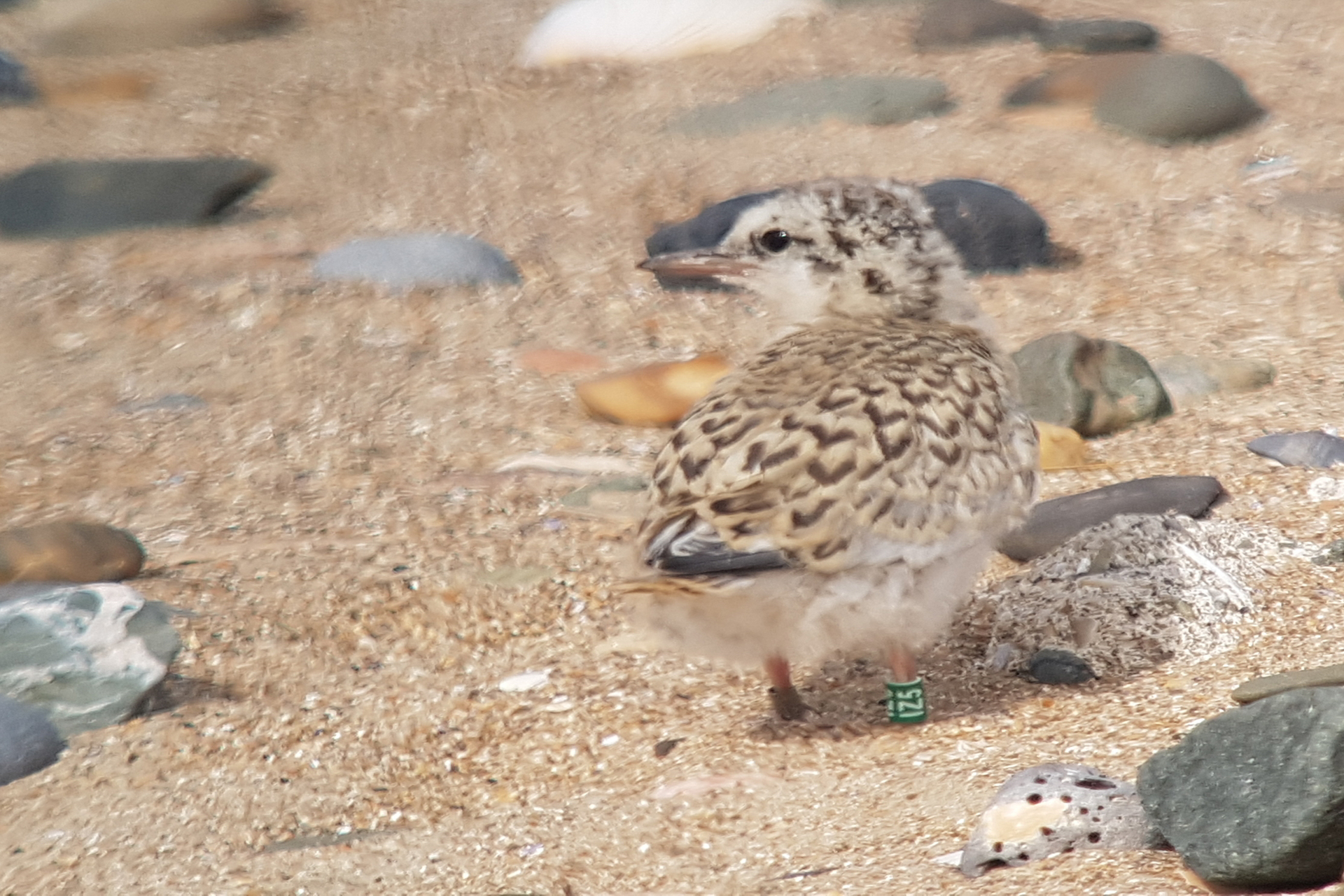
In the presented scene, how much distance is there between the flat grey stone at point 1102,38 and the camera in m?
9.49

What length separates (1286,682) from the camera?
10.6 ft

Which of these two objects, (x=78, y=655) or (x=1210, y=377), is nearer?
(x=78, y=655)

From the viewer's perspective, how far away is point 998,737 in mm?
3701

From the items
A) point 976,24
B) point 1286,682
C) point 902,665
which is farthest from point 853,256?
point 976,24

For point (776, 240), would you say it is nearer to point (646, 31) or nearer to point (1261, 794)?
point (1261, 794)

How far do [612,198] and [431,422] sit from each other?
243 centimetres

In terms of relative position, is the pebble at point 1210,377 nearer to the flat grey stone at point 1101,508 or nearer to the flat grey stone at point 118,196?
the flat grey stone at point 1101,508

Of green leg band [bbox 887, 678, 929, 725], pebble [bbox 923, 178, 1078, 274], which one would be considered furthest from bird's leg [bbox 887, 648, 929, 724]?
pebble [bbox 923, 178, 1078, 274]

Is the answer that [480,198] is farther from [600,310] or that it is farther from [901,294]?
[901,294]

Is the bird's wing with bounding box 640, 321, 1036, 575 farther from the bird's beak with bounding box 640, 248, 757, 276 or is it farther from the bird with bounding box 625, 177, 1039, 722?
the bird's beak with bounding box 640, 248, 757, 276

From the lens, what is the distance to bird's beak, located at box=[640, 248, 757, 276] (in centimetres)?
440

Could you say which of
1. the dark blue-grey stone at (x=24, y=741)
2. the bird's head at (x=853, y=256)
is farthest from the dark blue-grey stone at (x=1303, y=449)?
the dark blue-grey stone at (x=24, y=741)

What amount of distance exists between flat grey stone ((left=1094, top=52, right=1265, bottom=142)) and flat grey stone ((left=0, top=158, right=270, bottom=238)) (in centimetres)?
443

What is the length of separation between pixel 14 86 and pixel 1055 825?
8.86 m
